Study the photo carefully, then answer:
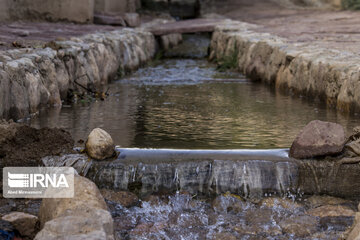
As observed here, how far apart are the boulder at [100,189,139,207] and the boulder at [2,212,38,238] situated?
73 cm

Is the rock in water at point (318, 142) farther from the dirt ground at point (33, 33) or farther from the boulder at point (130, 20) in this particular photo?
the boulder at point (130, 20)

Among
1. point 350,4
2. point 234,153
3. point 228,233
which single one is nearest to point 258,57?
point 234,153

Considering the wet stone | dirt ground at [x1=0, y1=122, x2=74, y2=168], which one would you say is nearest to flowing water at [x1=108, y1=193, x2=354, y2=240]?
the wet stone

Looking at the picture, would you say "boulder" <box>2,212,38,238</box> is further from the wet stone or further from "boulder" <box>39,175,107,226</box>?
the wet stone

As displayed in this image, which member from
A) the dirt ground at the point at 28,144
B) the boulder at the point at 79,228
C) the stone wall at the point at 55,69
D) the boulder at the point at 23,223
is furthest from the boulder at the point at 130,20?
the boulder at the point at 79,228

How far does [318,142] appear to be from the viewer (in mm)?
4027

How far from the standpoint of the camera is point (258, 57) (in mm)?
8711

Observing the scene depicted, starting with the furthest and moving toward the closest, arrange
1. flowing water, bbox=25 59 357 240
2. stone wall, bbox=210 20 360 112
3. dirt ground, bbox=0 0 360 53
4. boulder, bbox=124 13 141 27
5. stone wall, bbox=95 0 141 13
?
stone wall, bbox=95 0 141 13 → boulder, bbox=124 13 141 27 → dirt ground, bbox=0 0 360 53 → stone wall, bbox=210 20 360 112 → flowing water, bbox=25 59 357 240

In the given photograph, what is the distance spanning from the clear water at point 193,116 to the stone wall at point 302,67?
18 cm

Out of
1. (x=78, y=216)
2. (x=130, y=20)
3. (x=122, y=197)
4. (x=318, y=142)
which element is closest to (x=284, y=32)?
(x=130, y=20)

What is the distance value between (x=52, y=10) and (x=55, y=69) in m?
5.01

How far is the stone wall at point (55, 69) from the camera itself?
16.7ft

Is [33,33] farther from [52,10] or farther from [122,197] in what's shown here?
[122,197]

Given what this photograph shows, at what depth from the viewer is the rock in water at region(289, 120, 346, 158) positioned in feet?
13.2
